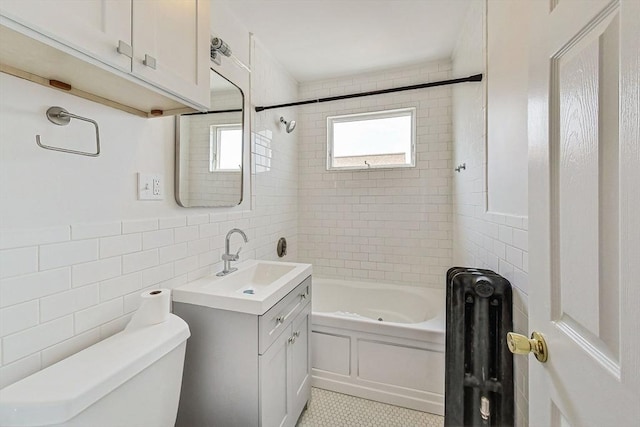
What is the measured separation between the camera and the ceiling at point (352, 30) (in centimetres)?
179

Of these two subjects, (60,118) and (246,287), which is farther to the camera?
(246,287)

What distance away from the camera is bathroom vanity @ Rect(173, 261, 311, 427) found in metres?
1.18

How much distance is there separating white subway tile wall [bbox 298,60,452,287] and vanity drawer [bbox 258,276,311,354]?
1230 mm

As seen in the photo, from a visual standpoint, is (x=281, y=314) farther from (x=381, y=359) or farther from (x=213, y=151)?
(x=213, y=151)

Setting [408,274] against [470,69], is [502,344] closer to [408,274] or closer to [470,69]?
[408,274]

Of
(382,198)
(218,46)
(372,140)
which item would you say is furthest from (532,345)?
(372,140)

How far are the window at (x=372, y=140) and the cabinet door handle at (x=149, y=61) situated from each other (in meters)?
2.15

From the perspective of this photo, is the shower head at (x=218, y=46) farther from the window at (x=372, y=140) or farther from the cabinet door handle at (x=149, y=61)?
the window at (x=372, y=140)

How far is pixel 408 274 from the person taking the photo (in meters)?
2.68

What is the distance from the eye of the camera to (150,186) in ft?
4.00

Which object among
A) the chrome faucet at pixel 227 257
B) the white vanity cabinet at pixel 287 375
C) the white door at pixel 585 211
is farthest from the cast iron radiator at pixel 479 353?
the chrome faucet at pixel 227 257

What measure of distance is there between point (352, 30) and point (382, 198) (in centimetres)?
149

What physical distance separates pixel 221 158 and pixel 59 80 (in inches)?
35.0

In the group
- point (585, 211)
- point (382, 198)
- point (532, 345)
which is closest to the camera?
point (585, 211)
